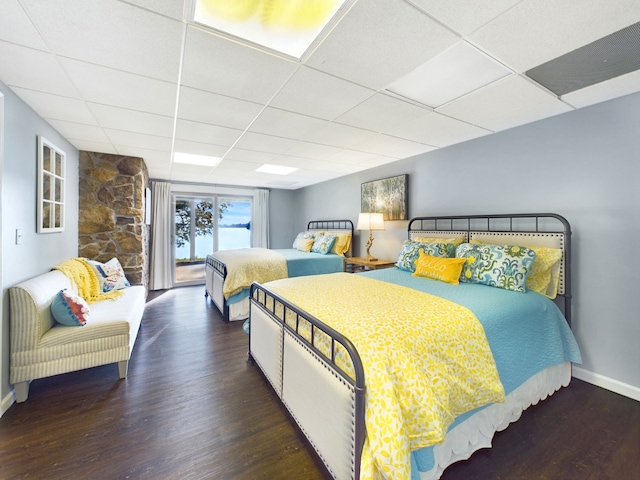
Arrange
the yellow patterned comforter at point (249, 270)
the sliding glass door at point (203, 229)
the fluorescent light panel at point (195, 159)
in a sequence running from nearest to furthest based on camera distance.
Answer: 1. the yellow patterned comforter at point (249, 270)
2. the fluorescent light panel at point (195, 159)
3. the sliding glass door at point (203, 229)

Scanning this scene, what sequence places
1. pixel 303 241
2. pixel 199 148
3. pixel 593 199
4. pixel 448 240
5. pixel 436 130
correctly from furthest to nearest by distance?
pixel 303 241, pixel 199 148, pixel 448 240, pixel 436 130, pixel 593 199

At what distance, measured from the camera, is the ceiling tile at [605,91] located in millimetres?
1877

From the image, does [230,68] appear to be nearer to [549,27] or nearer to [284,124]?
[284,124]

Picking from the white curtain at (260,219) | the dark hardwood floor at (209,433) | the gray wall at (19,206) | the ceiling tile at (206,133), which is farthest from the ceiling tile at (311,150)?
the white curtain at (260,219)

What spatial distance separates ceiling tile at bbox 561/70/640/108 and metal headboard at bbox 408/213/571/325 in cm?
92

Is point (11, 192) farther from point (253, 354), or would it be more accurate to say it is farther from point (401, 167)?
point (401, 167)

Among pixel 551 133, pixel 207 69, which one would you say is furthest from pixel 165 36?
pixel 551 133

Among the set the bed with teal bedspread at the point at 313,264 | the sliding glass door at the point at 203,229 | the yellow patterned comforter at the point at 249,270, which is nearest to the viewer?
the yellow patterned comforter at the point at 249,270

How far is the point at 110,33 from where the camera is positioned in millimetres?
1436

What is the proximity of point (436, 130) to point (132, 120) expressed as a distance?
3031 mm

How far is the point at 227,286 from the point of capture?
360 centimetres

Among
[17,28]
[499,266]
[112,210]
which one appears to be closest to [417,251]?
[499,266]

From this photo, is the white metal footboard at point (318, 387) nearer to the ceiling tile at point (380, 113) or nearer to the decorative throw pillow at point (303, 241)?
the ceiling tile at point (380, 113)

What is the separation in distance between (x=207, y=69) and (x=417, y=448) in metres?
2.37
